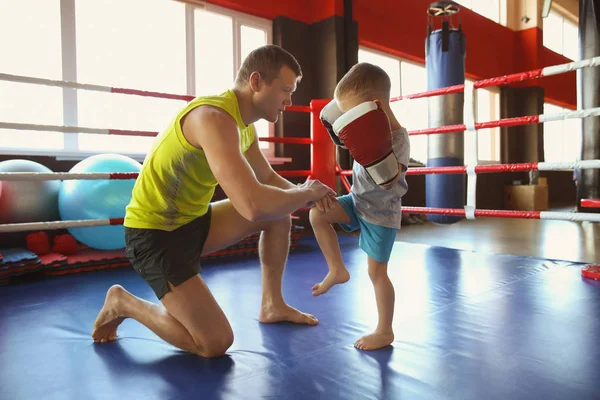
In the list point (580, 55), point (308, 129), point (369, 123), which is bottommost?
point (369, 123)

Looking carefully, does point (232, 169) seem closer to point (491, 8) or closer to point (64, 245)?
point (64, 245)

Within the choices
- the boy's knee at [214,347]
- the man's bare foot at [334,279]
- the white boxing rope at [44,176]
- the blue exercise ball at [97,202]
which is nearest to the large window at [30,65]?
the blue exercise ball at [97,202]

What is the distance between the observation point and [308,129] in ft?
15.0

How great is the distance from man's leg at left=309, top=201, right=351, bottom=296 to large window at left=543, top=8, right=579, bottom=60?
888 centimetres

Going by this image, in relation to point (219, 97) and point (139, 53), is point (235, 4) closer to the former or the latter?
point (139, 53)

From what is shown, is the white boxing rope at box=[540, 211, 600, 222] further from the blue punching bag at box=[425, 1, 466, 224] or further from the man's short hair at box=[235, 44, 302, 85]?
the man's short hair at box=[235, 44, 302, 85]

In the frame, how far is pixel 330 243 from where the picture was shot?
1.43 meters

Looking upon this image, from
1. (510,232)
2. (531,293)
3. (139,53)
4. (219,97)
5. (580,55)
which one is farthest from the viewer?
(510,232)

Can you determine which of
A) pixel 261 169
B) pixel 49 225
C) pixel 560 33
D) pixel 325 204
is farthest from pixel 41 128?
pixel 560 33

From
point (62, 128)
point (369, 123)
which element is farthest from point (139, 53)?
point (369, 123)

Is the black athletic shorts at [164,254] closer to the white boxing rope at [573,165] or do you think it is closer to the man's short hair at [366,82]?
the man's short hair at [366,82]

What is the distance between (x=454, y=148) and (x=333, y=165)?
0.98 meters

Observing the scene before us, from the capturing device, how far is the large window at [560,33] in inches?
351

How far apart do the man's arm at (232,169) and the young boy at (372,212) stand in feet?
0.59
